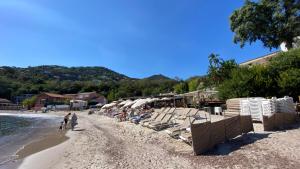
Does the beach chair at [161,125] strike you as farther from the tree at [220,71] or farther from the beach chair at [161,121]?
the tree at [220,71]

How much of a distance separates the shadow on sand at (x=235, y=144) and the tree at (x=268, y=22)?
21411 millimetres

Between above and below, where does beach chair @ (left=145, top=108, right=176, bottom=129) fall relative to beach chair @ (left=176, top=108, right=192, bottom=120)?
below

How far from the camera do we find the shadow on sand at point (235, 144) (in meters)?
10.6

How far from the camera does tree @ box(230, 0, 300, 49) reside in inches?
1171

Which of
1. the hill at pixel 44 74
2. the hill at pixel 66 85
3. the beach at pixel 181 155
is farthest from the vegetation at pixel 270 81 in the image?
the hill at pixel 44 74

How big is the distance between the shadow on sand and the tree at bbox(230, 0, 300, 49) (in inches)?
843

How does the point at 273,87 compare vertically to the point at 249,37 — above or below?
below

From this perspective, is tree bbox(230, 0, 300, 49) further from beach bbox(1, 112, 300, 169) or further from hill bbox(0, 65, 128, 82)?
hill bbox(0, 65, 128, 82)

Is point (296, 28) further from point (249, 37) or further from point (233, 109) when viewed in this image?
point (233, 109)

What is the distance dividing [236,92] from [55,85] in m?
129

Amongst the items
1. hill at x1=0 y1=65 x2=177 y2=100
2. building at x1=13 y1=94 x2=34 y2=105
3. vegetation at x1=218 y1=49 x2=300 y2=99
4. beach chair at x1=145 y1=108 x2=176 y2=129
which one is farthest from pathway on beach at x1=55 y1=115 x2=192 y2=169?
building at x1=13 y1=94 x2=34 y2=105

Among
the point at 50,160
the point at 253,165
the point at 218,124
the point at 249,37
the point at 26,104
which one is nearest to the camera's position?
the point at 253,165

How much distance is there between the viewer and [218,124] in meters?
11.6

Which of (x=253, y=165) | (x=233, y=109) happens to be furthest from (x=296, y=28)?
(x=253, y=165)
